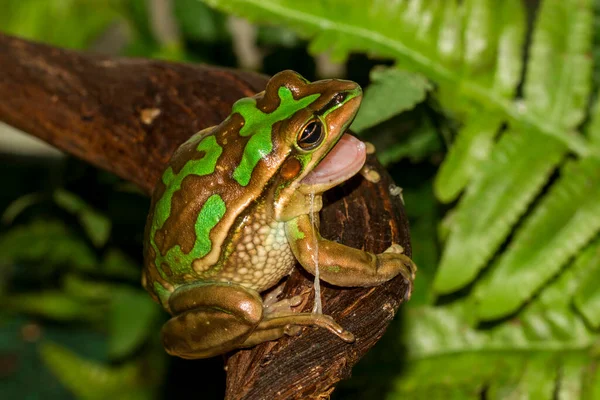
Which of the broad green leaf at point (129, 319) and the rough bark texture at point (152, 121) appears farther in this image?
the broad green leaf at point (129, 319)

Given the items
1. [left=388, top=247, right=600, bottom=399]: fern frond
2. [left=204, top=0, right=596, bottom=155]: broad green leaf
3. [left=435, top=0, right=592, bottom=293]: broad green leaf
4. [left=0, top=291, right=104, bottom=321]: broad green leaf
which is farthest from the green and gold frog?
[left=0, top=291, right=104, bottom=321]: broad green leaf

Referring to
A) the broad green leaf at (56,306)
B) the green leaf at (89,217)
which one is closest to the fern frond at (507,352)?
the green leaf at (89,217)

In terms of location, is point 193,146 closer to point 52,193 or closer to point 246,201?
point 246,201

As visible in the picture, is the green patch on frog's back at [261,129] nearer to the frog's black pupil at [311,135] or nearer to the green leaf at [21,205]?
the frog's black pupil at [311,135]

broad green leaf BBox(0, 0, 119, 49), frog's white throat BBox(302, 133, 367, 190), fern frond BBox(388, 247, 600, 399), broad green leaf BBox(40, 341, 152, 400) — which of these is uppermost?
frog's white throat BBox(302, 133, 367, 190)

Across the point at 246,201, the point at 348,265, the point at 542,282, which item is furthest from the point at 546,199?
the point at 246,201

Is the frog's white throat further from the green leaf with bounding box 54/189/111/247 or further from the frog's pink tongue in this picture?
the green leaf with bounding box 54/189/111/247

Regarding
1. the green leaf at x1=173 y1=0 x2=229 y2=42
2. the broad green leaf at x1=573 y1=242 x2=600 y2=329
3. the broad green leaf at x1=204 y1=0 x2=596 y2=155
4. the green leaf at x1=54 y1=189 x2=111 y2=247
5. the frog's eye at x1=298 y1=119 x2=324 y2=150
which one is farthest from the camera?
the green leaf at x1=173 y1=0 x2=229 y2=42
